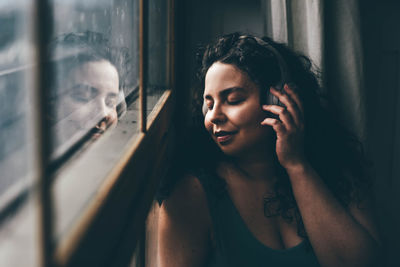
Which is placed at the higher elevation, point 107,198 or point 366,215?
point 107,198

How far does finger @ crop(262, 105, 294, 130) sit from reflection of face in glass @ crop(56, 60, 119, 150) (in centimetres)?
40

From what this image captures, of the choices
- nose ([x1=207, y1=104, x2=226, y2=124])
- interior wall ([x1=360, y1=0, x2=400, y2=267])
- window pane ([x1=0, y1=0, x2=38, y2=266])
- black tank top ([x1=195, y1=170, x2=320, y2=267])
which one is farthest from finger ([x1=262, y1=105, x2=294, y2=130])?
interior wall ([x1=360, y1=0, x2=400, y2=267])

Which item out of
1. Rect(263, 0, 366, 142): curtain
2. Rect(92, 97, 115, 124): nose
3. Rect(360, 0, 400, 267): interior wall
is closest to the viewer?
Rect(92, 97, 115, 124): nose

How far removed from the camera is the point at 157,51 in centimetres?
118

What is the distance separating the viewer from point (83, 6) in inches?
20.8

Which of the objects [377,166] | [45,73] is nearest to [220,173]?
[45,73]

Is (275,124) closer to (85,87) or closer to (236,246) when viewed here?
(236,246)

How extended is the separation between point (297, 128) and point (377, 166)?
3.39 ft

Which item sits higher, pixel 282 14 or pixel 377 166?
pixel 282 14

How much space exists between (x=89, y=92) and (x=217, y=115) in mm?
377

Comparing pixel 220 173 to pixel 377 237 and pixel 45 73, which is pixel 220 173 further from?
pixel 45 73

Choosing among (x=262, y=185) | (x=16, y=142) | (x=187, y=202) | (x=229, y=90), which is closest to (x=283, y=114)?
(x=229, y=90)

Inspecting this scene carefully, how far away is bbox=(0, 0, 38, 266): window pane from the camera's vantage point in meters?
0.25

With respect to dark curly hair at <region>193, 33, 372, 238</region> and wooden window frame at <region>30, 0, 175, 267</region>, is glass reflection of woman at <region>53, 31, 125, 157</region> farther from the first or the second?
dark curly hair at <region>193, 33, 372, 238</region>
